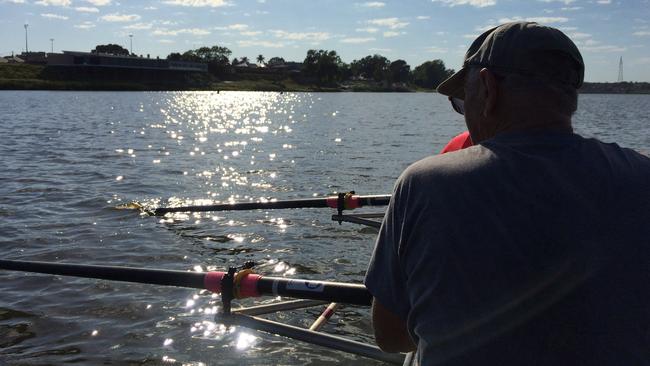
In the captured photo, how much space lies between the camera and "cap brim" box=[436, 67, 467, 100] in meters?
2.51

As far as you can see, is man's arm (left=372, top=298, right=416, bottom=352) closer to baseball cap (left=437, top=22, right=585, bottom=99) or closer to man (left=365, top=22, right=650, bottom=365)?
man (left=365, top=22, right=650, bottom=365)

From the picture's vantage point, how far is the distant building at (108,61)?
124 m

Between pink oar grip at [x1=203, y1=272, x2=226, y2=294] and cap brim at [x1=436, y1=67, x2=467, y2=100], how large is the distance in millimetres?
2403

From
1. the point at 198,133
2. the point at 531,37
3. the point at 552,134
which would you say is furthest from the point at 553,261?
the point at 198,133

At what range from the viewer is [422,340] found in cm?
209

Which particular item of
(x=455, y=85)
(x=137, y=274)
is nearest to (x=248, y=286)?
(x=137, y=274)

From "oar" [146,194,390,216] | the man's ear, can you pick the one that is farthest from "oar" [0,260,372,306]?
"oar" [146,194,390,216]

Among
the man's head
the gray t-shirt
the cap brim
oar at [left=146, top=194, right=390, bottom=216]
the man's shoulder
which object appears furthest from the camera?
oar at [left=146, top=194, right=390, bottom=216]

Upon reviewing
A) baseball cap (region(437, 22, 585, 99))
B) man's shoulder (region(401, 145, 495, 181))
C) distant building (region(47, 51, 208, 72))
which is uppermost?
distant building (region(47, 51, 208, 72))

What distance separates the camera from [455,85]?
2.63 meters

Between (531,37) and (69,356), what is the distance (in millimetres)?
5743

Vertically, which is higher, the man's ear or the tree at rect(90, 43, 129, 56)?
the tree at rect(90, 43, 129, 56)

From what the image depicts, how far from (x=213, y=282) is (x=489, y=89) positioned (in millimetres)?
2885

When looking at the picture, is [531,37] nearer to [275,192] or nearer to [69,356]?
[69,356]
